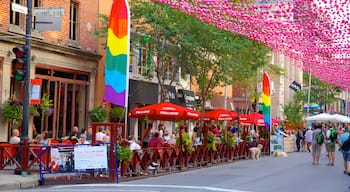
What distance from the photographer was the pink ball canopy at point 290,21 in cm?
1733

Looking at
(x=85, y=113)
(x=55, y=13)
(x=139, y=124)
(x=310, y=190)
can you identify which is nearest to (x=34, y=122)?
(x=85, y=113)

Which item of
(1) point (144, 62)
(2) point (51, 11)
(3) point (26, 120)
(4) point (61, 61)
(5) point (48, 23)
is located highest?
(2) point (51, 11)

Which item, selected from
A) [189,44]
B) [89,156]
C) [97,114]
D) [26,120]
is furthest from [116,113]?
[89,156]

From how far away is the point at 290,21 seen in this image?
18984mm

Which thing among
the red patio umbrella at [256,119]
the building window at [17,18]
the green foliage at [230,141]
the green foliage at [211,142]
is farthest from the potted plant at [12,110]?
the red patio umbrella at [256,119]

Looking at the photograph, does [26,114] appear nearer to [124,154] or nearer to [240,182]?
[124,154]

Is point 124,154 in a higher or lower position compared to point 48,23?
lower

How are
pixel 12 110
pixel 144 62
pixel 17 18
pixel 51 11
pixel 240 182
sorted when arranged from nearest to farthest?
pixel 240 182
pixel 51 11
pixel 12 110
pixel 17 18
pixel 144 62

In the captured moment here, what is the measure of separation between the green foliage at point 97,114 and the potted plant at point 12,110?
17.9 feet

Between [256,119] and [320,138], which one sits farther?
[256,119]

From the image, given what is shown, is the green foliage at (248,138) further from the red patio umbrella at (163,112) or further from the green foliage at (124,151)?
the green foliage at (124,151)

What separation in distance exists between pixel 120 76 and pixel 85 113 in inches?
440

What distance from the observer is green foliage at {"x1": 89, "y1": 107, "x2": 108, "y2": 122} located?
27.8 metres

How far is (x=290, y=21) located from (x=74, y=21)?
12.2 m
